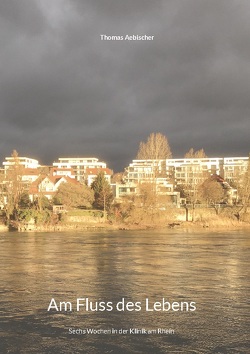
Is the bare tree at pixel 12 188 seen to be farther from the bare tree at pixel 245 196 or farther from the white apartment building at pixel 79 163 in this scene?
the white apartment building at pixel 79 163

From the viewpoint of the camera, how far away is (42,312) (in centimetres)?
2109

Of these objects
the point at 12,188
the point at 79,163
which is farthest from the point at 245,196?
the point at 79,163

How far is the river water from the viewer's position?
1719 centimetres

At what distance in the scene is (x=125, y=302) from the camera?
902 inches

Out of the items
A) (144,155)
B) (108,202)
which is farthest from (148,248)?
(144,155)

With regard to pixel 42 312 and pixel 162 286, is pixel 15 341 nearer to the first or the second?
pixel 42 312

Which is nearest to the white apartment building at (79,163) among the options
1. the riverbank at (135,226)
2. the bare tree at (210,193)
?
the bare tree at (210,193)

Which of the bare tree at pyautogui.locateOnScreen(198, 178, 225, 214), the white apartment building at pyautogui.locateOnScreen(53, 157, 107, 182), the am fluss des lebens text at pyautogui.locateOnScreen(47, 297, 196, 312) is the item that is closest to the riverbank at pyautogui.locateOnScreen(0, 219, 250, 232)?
the bare tree at pyautogui.locateOnScreen(198, 178, 225, 214)

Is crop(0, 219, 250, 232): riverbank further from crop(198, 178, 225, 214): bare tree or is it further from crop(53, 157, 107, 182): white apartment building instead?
crop(53, 157, 107, 182): white apartment building

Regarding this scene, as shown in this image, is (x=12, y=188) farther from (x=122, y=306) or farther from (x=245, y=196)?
(x=122, y=306)

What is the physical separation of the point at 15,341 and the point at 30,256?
76.1 ft

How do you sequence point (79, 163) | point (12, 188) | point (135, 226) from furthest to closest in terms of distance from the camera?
point (79, 163)
point (12, 188)
point (135, 226)

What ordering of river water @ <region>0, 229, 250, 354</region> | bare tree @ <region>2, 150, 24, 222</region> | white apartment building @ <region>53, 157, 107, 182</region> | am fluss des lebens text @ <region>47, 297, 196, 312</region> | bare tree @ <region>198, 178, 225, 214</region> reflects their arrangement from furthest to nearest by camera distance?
white apartment building @ <region>53, 157, 107, 182</region> < bare tree @ <region>198, 178, 225, 214</region> < bare tree @ <region>2, 150, 24, 222</region> < am fluss des lebens text @ <region>47, 297, 196, 312</region> < river water @ <region>0, 229, 250, 354</region>

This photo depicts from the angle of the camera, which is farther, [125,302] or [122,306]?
[125,302]
